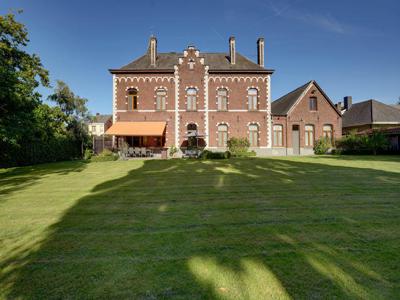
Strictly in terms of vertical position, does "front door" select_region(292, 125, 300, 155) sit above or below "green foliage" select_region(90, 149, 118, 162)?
above

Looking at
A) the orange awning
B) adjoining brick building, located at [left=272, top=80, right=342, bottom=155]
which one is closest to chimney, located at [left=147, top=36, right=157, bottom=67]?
the orange awning

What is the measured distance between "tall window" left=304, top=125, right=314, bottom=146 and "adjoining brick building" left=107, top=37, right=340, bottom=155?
493 cm

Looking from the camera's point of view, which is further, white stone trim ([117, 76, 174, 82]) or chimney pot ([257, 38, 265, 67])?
chimney pot ([257, 38, 265, 67])

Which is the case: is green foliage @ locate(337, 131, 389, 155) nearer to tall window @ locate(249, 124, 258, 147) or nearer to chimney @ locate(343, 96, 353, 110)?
tall window @ locate(249, 124, 258, 147)

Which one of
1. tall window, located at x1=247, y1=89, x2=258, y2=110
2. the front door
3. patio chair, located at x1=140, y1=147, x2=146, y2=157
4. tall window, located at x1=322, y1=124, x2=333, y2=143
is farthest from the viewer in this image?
tall window, located at x1=322, y1=124, x2=333, y2=143

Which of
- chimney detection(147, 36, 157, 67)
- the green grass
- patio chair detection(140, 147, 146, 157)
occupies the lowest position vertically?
the green grass

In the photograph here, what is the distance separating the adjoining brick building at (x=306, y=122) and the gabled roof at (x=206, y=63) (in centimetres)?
519

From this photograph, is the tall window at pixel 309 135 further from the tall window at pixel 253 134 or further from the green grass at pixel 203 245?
the green grass at pixel 203 245

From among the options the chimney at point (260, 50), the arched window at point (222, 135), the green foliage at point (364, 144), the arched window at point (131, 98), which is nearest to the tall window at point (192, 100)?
the arched window at point (222, 135)

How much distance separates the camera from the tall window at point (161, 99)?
22156 millimetres

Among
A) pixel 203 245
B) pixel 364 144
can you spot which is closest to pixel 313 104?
pixel 364 144

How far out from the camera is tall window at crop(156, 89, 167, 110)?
22.2m

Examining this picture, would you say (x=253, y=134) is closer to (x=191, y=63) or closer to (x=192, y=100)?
(x=192, y=100)

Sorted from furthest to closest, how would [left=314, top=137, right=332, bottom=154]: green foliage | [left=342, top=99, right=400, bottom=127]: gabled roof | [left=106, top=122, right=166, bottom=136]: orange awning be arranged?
[left=342, top=99, right=400, bottom=127]: gabled roof, [left=314, top=137, right=332, bottom=154]: green foliage, [left=106, top=122, right=166, bottom=136]: orange awning
